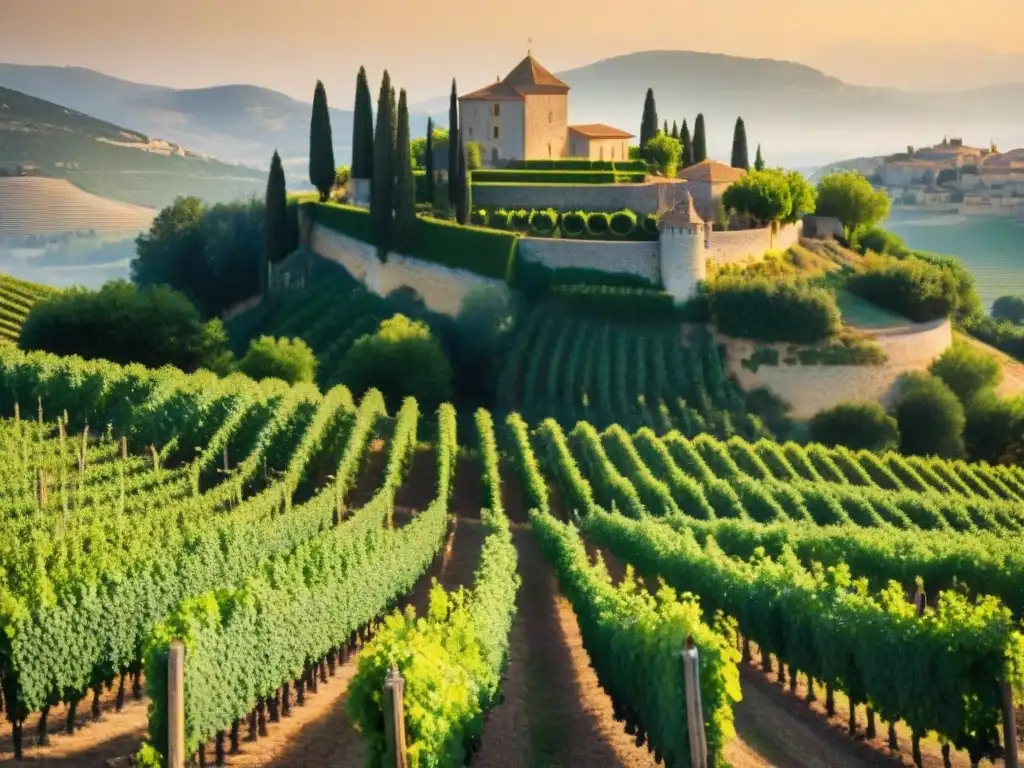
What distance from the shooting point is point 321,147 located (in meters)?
50.0

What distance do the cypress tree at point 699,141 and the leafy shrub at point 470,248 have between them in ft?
49.1

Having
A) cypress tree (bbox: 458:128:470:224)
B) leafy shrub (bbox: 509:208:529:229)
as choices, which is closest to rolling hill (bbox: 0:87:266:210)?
leafy shrub (bbox: 509:208:529:229)

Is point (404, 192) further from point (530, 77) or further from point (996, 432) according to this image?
point (996, 432)

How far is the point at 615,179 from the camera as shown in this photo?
47.8 metres

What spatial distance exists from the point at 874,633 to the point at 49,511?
11.9 meters

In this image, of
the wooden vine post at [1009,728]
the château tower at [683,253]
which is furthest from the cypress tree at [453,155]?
the wooden vine post at [1009,728]

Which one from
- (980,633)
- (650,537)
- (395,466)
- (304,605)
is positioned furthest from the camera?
(395,466)

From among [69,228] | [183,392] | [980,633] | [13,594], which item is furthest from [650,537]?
[69,228]

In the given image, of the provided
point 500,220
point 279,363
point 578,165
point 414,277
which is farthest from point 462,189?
point 279,363

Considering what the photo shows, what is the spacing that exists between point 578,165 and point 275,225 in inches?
397

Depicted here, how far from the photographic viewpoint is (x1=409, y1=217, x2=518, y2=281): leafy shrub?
138 feet

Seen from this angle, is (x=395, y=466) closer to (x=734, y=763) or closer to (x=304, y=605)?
(x=304, y=605)

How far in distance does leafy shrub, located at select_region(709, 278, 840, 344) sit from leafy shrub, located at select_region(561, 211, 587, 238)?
18.2ft

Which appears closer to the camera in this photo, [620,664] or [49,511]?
[620,664]
